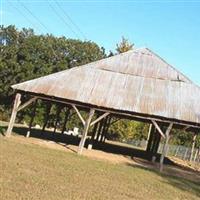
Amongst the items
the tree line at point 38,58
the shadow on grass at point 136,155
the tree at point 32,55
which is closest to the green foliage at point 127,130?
the tree line at point 38,58

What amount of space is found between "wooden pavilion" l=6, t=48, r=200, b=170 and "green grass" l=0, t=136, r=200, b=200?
6351 millimetres

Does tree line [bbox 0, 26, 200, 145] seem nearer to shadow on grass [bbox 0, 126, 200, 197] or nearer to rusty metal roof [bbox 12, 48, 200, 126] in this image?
shadow on grass [bbox 0, 126, 200, 197]

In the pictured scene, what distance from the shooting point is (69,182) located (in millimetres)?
14719

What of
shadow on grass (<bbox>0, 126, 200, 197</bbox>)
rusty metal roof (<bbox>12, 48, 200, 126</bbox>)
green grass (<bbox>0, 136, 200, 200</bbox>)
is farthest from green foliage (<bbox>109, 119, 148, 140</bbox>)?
green grass (<bbox>0, 136, 200, 200</bbox>)

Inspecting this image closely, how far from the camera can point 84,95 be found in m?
27.7

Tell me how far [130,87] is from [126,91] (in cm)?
54

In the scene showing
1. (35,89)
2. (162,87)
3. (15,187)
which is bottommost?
(15,187)

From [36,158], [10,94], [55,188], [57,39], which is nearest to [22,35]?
[57,39]

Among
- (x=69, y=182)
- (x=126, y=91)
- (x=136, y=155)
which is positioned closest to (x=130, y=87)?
(x=126, y=91)

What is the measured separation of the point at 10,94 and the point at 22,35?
8606 millimetres

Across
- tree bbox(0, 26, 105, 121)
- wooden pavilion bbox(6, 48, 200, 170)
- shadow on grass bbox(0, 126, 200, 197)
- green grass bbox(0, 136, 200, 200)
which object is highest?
tree bbox(0, 26, 105, 121)

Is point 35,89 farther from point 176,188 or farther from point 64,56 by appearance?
point 64,56

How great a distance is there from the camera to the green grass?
1239cm

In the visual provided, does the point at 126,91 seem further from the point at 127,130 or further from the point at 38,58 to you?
the point at 127,130
